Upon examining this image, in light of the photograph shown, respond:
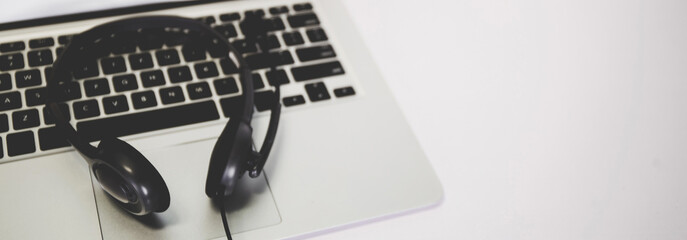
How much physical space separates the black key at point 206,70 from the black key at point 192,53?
0.01 meters

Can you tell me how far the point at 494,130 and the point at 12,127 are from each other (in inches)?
17.8

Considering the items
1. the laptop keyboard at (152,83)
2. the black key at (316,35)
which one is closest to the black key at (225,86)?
the laptop keyboard at (152,83)

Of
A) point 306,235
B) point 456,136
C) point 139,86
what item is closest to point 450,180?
point 456,136

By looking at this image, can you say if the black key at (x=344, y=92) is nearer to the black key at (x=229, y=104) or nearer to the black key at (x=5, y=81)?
the black key at (x=229, y=104)

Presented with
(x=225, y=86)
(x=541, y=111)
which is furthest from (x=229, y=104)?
(x=541, y=111)

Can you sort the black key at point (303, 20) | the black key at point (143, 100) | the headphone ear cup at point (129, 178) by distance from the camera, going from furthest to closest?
the black key at point (303, 20)
the black key at point (143, 100)
the headphone ear cup at point (129, 178)

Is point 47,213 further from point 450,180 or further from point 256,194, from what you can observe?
Answer: point 450,180

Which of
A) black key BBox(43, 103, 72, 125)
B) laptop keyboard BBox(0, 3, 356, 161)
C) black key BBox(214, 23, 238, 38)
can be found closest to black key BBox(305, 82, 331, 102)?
laptop keyboard BBox(0, 3, 356, 161)

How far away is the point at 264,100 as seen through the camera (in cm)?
54

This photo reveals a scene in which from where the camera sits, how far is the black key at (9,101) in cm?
48

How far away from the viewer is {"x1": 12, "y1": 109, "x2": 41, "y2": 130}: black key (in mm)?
471

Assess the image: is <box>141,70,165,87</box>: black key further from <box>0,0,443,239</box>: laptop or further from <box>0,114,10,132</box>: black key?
<box>0,114,10,132</box>: black key

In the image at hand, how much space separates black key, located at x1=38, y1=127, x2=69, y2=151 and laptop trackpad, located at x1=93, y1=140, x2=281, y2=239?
0.05 metres

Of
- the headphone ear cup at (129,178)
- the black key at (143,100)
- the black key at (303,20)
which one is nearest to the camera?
the headphone ear cup at (129,178)
